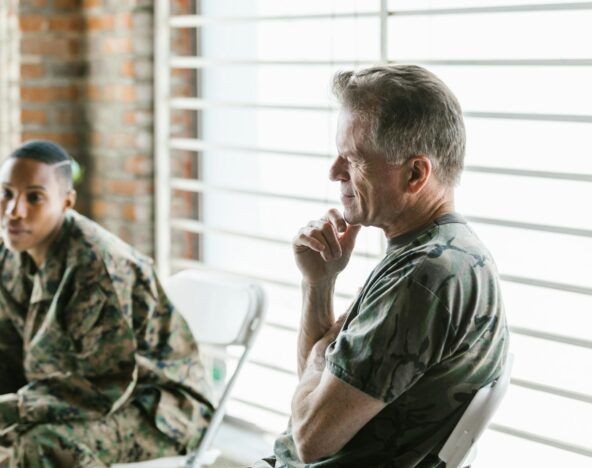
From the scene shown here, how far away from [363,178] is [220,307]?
139 cm

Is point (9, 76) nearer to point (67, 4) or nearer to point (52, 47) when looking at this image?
point (52, 47)

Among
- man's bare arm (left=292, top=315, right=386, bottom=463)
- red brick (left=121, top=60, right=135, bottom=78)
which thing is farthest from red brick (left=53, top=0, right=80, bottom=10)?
man's bare arm (left=292, top=315, right=386, bottom=463)

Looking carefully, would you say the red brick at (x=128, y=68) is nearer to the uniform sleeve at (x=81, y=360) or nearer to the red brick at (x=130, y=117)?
the red brick at (x=130, y=117)

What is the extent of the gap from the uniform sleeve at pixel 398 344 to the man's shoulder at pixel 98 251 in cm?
135

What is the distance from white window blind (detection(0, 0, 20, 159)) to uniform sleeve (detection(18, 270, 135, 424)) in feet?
5.36

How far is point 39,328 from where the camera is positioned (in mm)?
3053

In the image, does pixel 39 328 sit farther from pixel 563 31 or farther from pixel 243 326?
pixel 563 31

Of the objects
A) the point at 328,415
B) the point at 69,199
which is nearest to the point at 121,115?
the point at 69,199

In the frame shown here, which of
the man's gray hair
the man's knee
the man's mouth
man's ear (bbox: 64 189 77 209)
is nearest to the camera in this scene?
the man's gray hair

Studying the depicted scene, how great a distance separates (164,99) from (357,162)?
8.11 feet

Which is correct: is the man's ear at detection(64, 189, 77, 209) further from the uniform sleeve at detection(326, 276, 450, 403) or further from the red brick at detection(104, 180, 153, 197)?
the uniform sleeve at detection(326, 276, 450, 403)

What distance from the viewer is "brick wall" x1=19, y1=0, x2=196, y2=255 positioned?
428cm

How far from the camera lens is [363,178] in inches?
78.9

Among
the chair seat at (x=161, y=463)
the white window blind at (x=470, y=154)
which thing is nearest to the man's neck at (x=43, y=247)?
the chair seat at (x=161, y=463)
